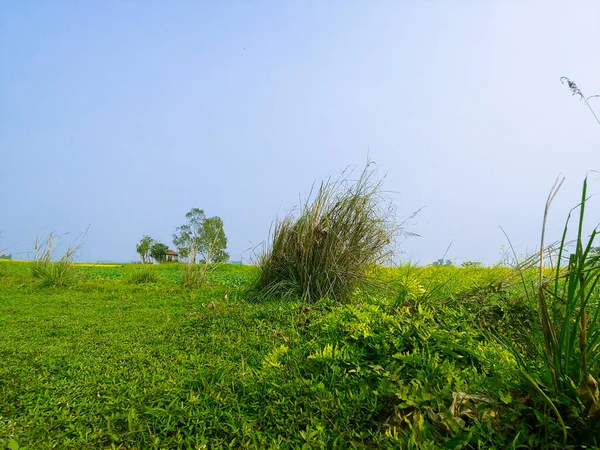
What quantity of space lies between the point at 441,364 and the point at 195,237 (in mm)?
6348

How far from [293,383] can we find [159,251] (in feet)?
82.9

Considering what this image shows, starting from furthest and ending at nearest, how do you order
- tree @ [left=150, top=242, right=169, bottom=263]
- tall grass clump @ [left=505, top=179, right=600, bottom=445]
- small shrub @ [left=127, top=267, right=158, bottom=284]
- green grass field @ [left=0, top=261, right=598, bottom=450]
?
tree @ [left=150, top=242, right=169, bottom=263], small shrub @ [left=127, top=267, right=158, bottom=284], green grass field @ [left=0, top=261, right=598, bottom=450], tall grass clump @ [left=505, top=179, right=600, bottom=445]

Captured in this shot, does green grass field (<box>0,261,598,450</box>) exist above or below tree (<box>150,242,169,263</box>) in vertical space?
below

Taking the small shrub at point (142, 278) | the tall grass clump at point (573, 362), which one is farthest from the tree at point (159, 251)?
the tall grass clump at point (573, 362)

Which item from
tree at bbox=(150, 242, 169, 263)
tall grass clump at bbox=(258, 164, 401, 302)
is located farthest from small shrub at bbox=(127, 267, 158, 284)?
tree at bbox=(150, 242, 169, 263)

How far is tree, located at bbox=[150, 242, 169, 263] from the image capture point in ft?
82.5

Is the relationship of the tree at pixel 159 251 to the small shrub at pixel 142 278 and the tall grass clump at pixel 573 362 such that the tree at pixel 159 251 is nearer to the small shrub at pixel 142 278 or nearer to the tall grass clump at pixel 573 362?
the small shrub at pixel 142 278

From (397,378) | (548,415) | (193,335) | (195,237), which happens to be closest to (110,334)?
(193,335)

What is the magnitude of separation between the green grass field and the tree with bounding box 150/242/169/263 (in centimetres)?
2223

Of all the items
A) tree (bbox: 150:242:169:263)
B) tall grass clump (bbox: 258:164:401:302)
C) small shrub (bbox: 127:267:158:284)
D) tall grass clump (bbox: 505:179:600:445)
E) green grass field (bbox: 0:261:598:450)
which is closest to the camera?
tall grass clump (bbox: 505:179:600:445)

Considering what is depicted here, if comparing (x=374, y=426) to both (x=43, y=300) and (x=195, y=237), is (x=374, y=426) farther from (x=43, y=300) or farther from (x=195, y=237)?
(x=195, y=237)

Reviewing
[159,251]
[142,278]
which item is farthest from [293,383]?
[159,251]

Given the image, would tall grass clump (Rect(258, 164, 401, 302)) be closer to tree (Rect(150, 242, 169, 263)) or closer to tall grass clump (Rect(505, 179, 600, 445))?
tall grass clump (Rect(505, 179, 600, 445))

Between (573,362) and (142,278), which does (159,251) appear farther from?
(573,362)
